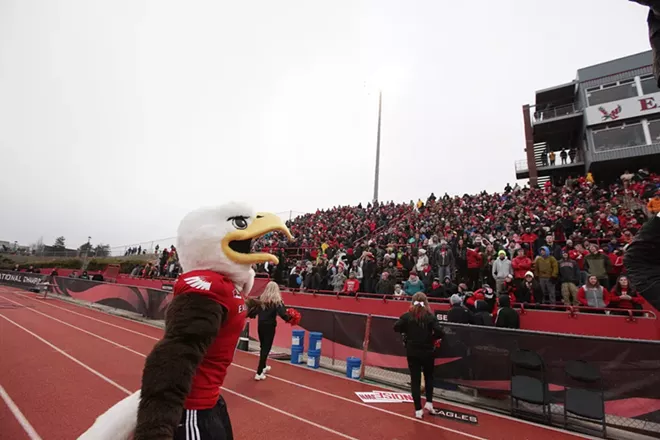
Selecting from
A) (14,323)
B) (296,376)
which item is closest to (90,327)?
(14,323)

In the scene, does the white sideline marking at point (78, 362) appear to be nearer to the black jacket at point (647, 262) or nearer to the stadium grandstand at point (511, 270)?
the stadium grandstand at point (511, 270)

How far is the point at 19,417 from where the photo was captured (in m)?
4.67

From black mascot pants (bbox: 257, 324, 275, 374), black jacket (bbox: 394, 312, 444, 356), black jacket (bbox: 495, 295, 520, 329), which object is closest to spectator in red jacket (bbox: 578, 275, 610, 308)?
black jacket (bbox: 495, 295, 520, 329)

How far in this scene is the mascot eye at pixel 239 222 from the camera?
214 cm

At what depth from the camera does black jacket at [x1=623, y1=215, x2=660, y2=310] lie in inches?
58.1

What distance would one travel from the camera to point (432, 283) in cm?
1041

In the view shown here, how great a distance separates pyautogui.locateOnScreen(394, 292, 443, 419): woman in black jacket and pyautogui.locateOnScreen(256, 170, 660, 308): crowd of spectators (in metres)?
3.89

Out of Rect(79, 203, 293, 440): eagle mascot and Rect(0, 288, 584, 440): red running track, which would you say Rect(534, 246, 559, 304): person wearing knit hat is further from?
Rect(79, 203, 293, 440): eagle mascot

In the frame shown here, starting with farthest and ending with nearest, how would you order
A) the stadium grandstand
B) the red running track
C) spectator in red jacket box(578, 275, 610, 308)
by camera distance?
spectator in red jacket box(578, 275, 610, 308)
the stadium grandstand
the red running track

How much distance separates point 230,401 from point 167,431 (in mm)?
5010

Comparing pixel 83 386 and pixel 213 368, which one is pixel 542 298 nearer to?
pixel 213 368

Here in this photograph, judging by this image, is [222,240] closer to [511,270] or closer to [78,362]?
[78,362]

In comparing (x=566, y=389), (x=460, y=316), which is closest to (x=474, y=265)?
(x=460, y=316)

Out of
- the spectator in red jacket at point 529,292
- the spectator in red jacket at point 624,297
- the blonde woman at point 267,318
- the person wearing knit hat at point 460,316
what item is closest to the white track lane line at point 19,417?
the blonde woman at point 267,318
